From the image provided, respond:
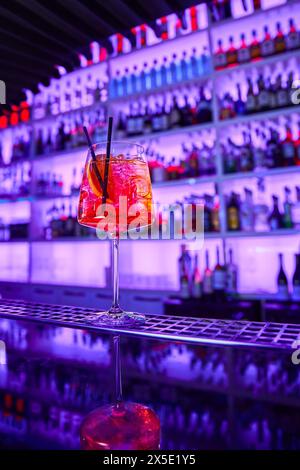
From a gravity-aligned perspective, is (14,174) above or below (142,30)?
below

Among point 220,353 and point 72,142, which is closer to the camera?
point 220,353

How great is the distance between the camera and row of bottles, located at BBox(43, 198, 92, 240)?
2982mm

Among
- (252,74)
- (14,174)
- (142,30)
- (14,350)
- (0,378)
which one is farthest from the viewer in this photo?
(14,174)

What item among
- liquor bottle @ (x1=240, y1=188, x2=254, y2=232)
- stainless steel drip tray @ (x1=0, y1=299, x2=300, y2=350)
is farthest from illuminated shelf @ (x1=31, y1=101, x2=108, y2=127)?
stainless steel drip tray @ (x1=0, y1=299, x2=300, y2=350)

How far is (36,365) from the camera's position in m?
0.44

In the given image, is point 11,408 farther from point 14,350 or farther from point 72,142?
point 72,142

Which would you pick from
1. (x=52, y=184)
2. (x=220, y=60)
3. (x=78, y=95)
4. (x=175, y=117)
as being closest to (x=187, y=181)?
(x=175, y=117)

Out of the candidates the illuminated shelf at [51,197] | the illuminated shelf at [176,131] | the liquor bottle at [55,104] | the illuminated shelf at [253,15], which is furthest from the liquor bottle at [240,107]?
the liquor bottle at [55,104]

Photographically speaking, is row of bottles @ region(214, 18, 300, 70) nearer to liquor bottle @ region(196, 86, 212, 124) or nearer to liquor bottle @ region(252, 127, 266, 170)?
liquor bottle @ region(196, 86, 212, 124)

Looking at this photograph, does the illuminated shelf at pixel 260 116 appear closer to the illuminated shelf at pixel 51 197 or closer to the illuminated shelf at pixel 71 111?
the illuminated shelf at pixel 71 111

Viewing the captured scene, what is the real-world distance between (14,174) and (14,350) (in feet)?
11.7

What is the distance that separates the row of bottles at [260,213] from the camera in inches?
87.5

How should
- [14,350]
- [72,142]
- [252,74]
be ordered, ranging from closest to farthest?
1. [14,350]
2. [252,74]
3. [72,142]
